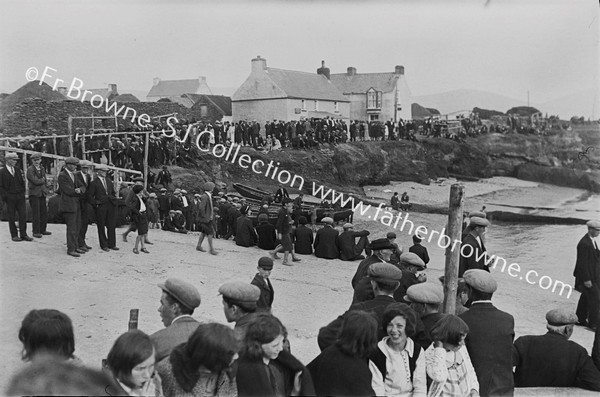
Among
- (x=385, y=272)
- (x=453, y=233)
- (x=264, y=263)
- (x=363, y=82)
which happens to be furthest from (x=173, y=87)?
(x=385, y=272)

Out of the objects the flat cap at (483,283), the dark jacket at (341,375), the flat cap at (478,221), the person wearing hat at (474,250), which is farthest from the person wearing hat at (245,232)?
the dark jacket at (341,375)

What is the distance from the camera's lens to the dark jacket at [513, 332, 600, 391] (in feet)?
13.5

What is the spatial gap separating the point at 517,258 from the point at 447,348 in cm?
862

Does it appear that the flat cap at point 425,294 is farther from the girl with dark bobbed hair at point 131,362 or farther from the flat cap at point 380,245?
the girl with dark bobbed hair at point 131,362

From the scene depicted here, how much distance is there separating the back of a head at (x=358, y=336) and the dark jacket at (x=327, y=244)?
7464 mm

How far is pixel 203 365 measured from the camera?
8.57ft

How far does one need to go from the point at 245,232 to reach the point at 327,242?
5.14ft

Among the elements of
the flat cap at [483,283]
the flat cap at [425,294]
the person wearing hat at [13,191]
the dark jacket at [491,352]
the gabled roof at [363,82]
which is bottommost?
the dark jacket at [491,352]

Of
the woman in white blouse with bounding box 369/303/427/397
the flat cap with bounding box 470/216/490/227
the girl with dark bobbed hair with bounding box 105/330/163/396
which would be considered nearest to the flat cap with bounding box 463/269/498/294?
the woman in white blouse with bounding box 369/303/427/397

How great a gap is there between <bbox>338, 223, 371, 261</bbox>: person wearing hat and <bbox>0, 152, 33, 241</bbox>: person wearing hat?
17.6 feet

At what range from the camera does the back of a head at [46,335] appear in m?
2.59

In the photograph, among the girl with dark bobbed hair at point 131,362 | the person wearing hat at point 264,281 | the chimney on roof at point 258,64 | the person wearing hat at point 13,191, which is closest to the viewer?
the girl with dark bobbed hair at point 131,362

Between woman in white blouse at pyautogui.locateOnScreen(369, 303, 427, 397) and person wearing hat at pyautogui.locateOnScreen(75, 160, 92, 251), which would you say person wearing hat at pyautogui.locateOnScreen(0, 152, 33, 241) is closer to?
person wearing hat at pyautogui.locateOnScreen(75, 160, 92, 251)

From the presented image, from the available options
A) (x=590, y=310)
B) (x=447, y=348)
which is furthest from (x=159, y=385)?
(x=590, y=310)
